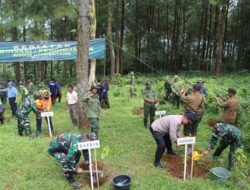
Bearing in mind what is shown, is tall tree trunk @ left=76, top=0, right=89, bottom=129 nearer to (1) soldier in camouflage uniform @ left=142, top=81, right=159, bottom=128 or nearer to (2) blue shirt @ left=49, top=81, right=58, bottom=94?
(1) soldier in camouflage uniform @ left=142, top=81, right=159, bottom=128

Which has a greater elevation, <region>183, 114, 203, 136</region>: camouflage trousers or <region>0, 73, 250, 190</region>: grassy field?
<region>183, 114, 203, 136</region>: camouflage trousers

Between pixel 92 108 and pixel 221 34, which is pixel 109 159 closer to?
pixel 92 108

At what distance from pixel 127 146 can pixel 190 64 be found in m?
28.2

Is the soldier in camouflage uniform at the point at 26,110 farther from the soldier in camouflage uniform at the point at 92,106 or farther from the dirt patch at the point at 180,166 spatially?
the dirt patch at the point at 180,166

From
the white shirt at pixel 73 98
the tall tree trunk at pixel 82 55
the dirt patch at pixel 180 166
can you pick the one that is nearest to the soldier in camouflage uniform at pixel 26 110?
→ the white shirt at pixel 73 98

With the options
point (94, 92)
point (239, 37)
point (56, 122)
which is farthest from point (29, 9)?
point (239, 37)

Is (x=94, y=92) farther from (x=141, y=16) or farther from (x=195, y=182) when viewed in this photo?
(x=141, y=16)

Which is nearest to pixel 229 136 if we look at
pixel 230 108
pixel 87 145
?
pixel 230 108

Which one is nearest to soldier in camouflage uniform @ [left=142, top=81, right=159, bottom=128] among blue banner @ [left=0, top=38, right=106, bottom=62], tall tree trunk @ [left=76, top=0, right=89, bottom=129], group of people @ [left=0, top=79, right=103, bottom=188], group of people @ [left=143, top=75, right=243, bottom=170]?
group of people @ [left=0, top=79, right=103, bottom=188]

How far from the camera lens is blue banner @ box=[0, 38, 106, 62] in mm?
14031

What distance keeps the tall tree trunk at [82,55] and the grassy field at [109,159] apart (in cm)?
68

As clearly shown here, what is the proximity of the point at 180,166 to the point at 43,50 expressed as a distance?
35.7 ft

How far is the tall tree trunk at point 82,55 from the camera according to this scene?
811 centimetres

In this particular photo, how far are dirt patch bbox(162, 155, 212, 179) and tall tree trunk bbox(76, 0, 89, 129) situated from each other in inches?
126
